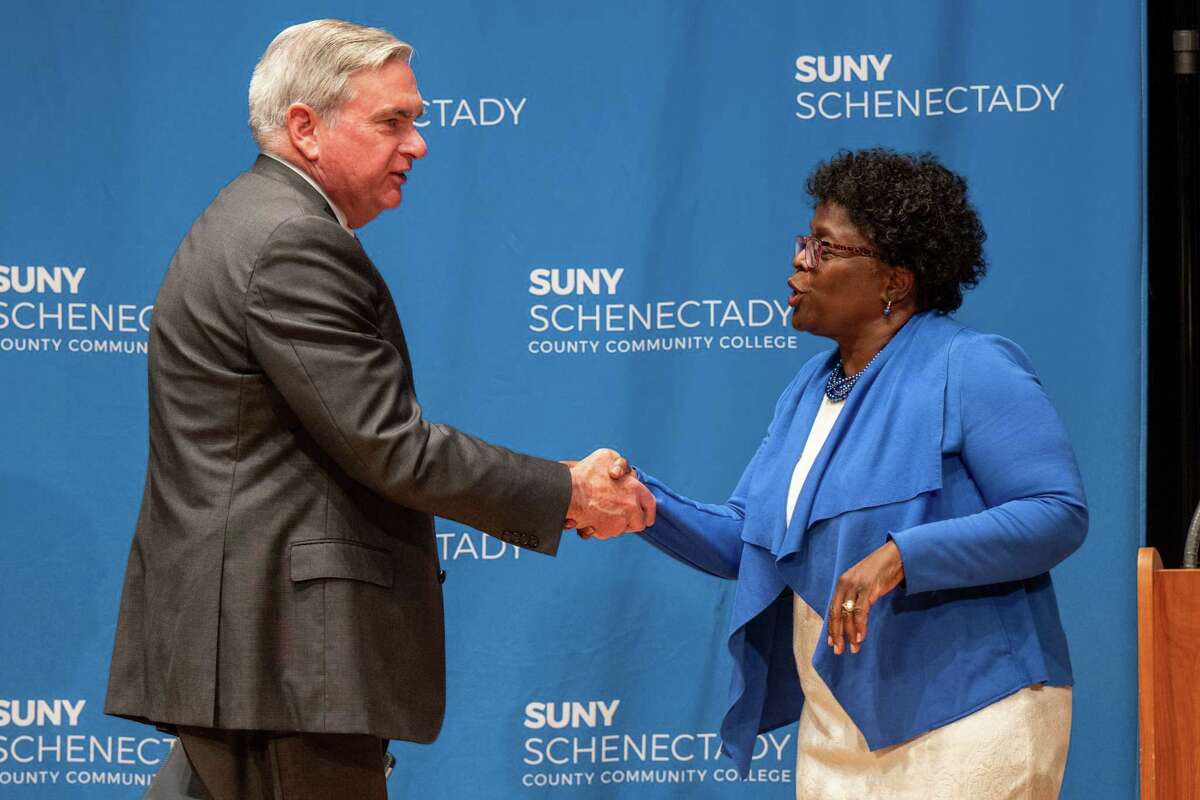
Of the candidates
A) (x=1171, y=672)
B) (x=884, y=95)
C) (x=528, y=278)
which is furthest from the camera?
(x=528, y=278)

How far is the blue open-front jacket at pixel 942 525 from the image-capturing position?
244cm

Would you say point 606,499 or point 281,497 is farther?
point 606,499

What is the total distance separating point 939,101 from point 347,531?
2.28 metres

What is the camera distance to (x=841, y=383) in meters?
2.82

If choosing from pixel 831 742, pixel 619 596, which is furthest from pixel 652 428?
pixel 831 742

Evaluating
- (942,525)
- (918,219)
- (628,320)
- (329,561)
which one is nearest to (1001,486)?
(942,525)

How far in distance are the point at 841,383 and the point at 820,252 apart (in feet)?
0.86

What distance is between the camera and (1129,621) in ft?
12.3

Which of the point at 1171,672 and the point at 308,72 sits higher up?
the point at 308,72

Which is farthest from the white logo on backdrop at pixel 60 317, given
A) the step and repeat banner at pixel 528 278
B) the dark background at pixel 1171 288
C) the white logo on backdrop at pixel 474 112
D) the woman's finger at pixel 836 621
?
the dark background at pixel 1171 288

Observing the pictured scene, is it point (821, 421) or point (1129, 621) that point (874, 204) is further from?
point (1129, 621)

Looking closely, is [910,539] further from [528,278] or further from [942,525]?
[528,278]

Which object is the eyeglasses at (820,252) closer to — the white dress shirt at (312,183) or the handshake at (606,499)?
the handshake at (606,499)

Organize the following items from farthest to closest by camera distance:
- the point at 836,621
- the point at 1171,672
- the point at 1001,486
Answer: the point at 1001,486 → the point at 836,621 → the point at 1171,672
